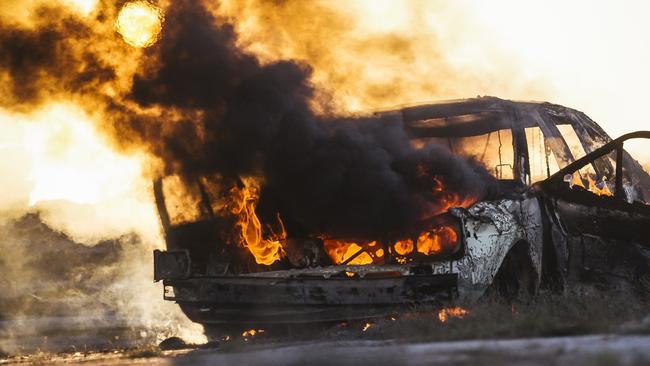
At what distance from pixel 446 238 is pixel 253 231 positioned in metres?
1.98

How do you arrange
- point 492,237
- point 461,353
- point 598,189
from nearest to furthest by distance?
point 461,353 < point 492,237 < point 598,189

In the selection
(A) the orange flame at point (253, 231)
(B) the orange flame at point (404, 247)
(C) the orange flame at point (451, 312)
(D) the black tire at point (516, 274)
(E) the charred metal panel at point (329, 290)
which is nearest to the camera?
(C) the orange flame at point (451, 312)

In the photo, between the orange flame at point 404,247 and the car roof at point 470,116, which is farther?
the car roof at point 470,116

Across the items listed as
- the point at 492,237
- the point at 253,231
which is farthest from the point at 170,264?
the point at 492,237

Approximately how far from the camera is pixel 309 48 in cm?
1009

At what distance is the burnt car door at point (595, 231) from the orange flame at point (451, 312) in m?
1.46

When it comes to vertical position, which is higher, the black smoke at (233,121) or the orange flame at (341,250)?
the black smoke at (233,121)

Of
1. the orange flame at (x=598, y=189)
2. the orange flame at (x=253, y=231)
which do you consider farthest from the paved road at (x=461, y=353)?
the orange flame at (x=598, y=189)

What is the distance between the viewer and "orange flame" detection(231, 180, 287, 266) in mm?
8523

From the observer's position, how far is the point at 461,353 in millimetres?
4871

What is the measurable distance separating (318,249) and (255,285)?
3.49 ft

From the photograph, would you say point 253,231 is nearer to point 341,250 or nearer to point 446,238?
point 341,250

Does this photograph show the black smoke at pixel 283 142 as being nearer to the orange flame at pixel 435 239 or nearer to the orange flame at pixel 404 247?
the orange flame at pixel 404 247

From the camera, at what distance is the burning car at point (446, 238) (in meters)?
7.34
